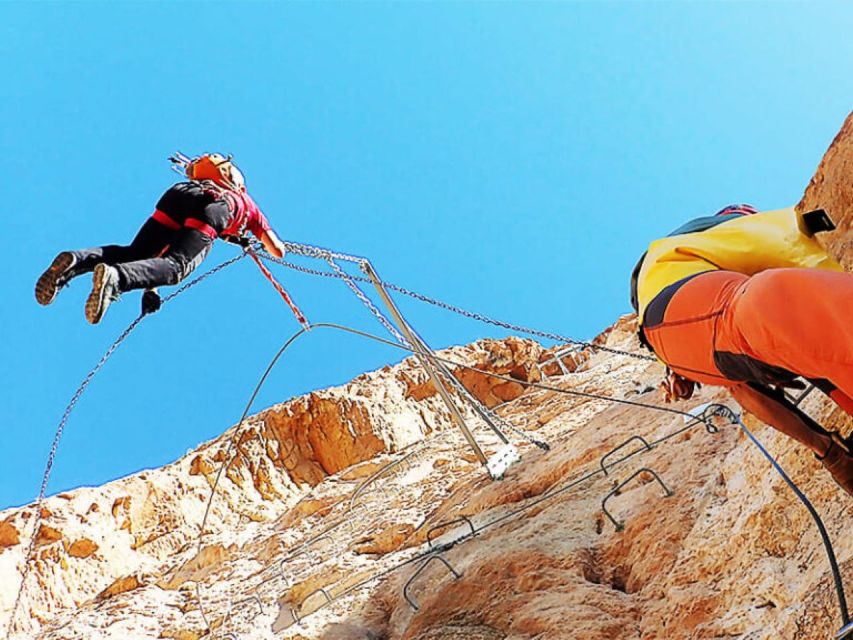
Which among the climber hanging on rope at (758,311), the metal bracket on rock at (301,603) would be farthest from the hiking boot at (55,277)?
the climber hanging on rope at (758,311)

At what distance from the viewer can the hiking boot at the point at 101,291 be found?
309 centimetres

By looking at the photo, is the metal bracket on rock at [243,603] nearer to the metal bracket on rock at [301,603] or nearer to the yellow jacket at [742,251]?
the metal bracket on rock at [301,603]

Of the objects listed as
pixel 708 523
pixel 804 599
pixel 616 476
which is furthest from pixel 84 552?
pixel 804 599

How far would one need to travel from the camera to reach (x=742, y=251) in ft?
6.26

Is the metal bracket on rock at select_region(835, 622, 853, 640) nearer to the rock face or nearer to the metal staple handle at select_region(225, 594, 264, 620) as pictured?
the rock face

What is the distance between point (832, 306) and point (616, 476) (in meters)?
2.72

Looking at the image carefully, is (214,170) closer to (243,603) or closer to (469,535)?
(469,535)

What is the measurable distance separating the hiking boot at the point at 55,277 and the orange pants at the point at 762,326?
2837 mm

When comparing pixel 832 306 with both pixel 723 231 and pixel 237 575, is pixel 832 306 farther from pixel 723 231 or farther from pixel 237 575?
pixel 237 575

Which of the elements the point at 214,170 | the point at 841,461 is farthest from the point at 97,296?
the point at 841,461

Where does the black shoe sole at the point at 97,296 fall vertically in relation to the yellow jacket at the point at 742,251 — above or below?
above

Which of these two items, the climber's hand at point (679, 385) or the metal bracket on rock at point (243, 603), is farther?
the metal bracket on rock at point (243, 603)

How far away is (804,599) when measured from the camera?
1.86m

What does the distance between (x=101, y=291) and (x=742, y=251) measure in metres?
2.72
